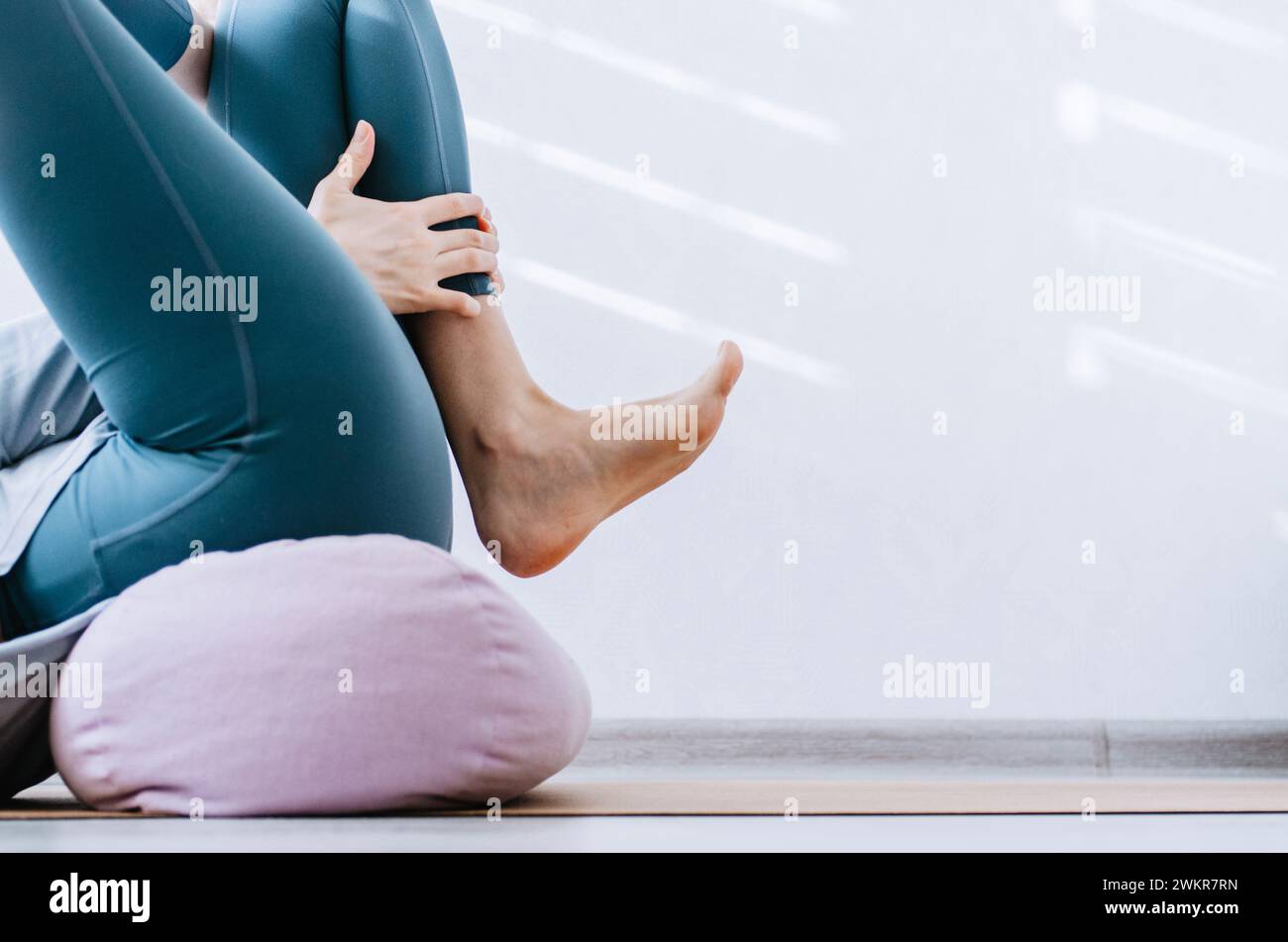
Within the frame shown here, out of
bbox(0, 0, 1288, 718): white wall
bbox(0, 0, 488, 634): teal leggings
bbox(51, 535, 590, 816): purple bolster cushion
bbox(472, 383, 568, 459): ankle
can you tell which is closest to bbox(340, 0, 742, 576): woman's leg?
bbox(472, 383, 568, 459): ankle

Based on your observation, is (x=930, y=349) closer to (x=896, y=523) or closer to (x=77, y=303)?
(x=896, y=523)

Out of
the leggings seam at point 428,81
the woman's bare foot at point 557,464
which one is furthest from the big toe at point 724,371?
the leggings seam at point 428,81

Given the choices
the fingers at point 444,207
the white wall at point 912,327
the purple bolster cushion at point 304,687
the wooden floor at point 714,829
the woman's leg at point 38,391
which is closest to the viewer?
the wooden floor at point 714,829

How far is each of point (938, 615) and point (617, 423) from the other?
3.87ft

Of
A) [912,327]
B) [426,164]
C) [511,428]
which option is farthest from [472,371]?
[912,327]

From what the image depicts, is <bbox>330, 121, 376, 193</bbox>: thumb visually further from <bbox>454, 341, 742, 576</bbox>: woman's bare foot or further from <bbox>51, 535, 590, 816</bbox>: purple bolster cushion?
<bbox>51, 535, 590, 816</bbox>: purple bolster cushion

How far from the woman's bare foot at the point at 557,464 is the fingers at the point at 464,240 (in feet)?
0.36

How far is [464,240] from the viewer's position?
32.1 inches

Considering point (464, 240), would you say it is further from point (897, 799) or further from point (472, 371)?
point (897, 799)

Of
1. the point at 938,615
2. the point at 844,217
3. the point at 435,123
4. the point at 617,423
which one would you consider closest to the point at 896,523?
the point at 938,615

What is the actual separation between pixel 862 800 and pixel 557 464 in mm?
315

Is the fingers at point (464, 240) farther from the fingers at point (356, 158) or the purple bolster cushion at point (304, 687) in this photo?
the purple bolster cushion at point (304, 687)

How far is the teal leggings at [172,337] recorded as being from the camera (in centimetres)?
59

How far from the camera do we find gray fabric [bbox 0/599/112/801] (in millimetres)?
604
